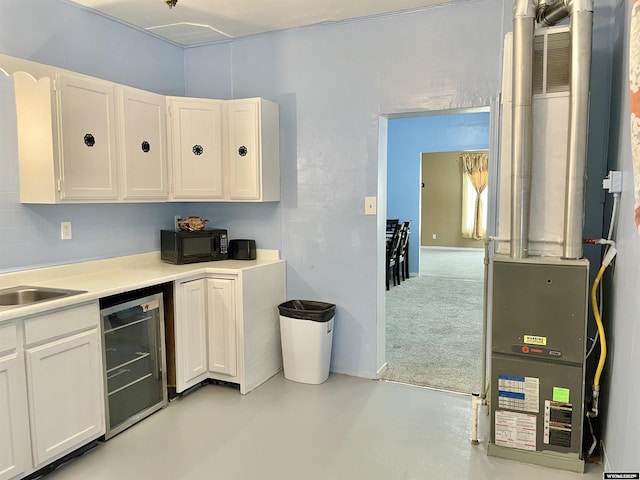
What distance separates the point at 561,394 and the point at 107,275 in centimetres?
278

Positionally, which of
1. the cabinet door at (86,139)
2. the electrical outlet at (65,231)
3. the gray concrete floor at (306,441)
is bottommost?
the gray concrete floor at (306,441)

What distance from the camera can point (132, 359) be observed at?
292cm

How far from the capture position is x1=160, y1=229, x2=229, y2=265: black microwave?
3.54 meters

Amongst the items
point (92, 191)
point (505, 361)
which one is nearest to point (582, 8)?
point (505, 361)

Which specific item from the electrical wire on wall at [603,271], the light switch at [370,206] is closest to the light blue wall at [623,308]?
the electrical wire on wall at [603,271]

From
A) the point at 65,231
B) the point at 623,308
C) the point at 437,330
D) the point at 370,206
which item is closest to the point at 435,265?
the point at 437,330

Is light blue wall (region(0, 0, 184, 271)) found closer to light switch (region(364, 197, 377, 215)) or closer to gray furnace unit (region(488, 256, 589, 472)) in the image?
light switch (region(364, 197, 377, 215))

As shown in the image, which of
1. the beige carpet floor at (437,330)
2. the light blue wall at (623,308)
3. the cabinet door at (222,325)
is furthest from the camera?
the beige carpet floor at (437,330)

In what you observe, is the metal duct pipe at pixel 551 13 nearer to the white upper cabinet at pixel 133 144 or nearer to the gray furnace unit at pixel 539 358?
the gray furnace unit at pixel 539 358

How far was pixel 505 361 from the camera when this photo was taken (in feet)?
8.12

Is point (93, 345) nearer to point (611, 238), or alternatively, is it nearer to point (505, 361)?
point (505, 361)

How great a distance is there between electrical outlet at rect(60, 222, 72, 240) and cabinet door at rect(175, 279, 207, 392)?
79 centimetres

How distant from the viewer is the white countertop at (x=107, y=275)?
2354 millimetres

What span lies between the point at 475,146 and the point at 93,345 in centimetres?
602
